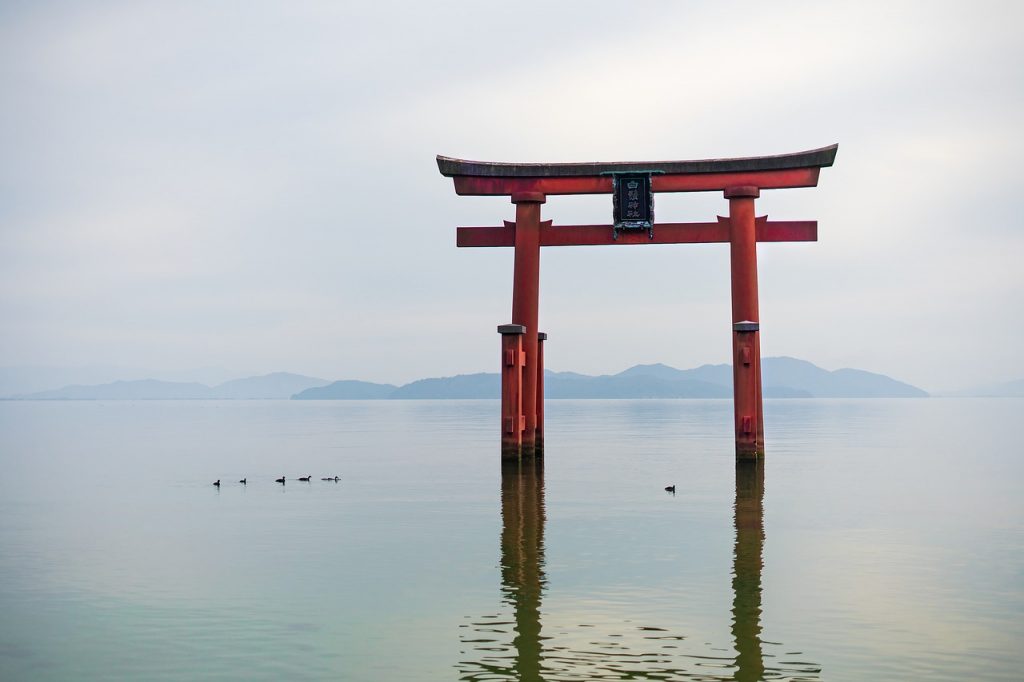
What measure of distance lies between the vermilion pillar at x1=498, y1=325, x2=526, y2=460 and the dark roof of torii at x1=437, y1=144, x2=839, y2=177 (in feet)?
11.9

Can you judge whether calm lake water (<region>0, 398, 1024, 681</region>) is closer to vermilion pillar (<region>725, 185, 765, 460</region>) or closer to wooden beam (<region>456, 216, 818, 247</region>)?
vermilion pillar (<region>725, 185, 765, 460</region>)

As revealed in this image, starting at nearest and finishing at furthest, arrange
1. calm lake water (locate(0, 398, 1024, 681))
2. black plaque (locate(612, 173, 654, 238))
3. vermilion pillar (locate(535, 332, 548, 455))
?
calm lake water (locate(0, 398, 1024, 681))
black plaque (locate(612, 173, 654, 238))
vermilion pillar (locate(535, 332, 548, 455))

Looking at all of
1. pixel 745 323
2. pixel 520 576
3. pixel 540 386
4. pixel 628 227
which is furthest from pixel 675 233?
pixel 520 576

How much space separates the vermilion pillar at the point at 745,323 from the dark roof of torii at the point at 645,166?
20.6 inches

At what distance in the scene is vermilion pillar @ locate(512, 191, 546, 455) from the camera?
72.2 feet

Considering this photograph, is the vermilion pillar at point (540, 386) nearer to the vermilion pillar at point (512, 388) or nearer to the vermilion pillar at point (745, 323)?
the vermilion pillar at point (512, 388)

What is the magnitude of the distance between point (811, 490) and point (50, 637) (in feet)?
47.4

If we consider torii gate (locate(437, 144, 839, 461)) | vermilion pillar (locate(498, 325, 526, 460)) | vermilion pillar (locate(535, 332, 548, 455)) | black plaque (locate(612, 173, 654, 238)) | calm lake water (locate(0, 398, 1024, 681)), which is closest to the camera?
calm lake water (locate(0, 398, 1024, 681))

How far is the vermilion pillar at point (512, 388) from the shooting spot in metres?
20.8

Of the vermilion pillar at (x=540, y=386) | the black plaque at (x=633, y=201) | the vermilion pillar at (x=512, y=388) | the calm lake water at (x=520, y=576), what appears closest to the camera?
the calm lake water at (x=520, y=576)

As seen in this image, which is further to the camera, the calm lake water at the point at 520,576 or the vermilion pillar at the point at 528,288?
the vermilion pillar at the point at 528,288

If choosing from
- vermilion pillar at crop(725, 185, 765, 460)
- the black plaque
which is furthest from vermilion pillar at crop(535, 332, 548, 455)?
vermilion pillar at crop(725, 185, 765, 460)

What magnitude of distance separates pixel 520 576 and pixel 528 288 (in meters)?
11.1

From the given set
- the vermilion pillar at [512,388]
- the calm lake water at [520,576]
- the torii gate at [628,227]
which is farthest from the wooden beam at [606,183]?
the calm lake water at [520,576]
